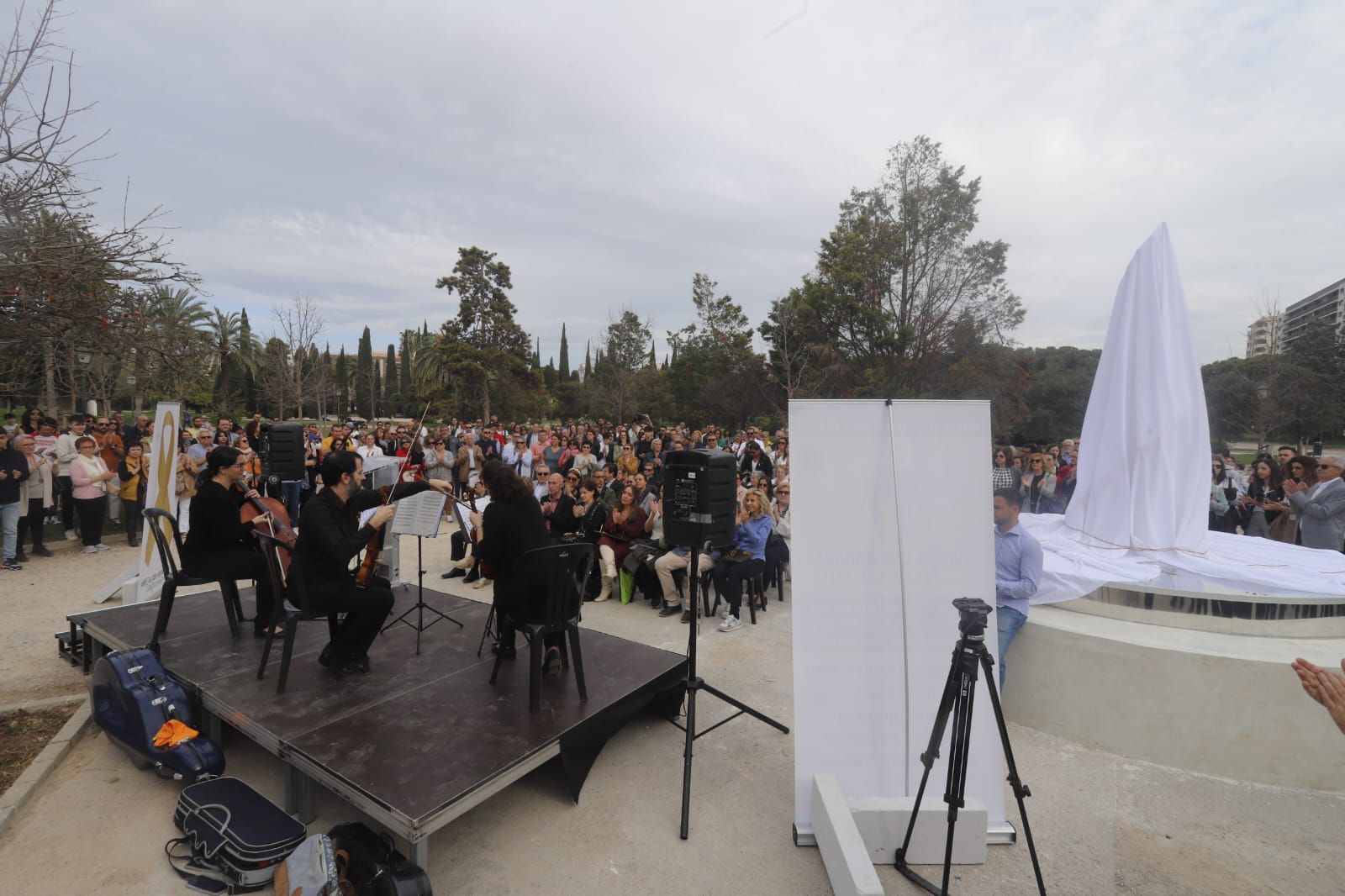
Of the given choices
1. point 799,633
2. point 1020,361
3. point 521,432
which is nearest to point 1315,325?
point 1020,361

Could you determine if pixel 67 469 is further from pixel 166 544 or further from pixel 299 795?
pixel 299 795

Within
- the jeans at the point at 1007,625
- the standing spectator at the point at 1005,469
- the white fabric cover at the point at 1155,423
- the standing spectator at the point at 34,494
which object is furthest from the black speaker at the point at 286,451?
the standing spectator at the point at 1005,469

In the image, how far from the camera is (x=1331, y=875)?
279 centimetres

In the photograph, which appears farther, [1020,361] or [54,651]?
[1020,361]

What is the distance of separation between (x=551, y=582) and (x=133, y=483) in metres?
8.64

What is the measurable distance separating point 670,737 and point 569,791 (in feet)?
2.89

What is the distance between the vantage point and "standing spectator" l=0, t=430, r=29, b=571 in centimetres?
719

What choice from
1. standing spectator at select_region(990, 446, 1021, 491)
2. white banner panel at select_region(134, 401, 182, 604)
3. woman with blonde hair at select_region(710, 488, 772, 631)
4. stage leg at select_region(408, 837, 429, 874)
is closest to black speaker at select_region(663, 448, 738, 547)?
stage leg at select_region(408, 837, 429, 874)

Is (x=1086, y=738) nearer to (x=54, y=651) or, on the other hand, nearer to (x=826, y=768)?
(x=826, y=768)

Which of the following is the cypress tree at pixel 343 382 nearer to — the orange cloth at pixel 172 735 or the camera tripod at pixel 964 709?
the orange cloth at pixel 172 735

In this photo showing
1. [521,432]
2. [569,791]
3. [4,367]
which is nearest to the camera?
[569,791]

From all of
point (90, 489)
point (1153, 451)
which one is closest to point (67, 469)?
point (90, 489)

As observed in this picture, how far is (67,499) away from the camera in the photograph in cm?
888

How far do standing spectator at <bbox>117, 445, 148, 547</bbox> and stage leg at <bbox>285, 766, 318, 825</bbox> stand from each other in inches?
301
